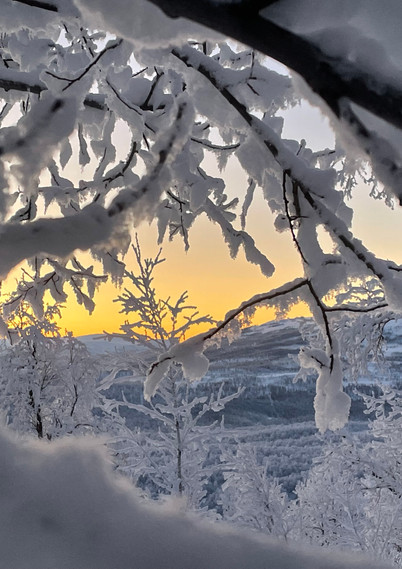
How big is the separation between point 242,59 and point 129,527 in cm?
308

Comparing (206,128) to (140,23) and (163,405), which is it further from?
(163,405)

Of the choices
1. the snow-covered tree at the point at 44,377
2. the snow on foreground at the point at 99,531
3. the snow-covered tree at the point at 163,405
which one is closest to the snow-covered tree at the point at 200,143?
the snow on foreground at the point at 99,531

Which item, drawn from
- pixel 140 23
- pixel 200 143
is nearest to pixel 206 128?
pixel 200 143

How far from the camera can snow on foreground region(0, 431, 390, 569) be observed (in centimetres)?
48

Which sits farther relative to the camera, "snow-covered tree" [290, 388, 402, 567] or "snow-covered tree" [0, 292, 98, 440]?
"snow-covered tree" [0, 292, 98, 440]

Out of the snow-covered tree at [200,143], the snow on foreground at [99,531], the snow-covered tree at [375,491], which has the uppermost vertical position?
the snow-covered tree at [200,143]

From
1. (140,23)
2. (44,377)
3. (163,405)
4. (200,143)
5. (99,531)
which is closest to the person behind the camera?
(99,531)

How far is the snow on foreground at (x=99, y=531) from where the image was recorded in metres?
0.48

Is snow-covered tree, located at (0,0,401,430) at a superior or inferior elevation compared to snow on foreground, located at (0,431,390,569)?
superior

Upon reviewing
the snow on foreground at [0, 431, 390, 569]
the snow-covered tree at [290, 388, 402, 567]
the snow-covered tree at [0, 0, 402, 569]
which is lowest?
the snow-covered tree at [290, 388, 402, 567]

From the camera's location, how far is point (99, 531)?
0.50 m

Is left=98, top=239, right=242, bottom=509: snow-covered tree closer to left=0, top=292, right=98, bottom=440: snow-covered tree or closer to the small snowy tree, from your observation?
the small snowy tree

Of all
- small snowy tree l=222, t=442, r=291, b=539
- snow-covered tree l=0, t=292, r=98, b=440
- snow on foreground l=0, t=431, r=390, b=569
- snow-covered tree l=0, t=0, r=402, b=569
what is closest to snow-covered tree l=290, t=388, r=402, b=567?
small snowy tree l=222, t=442, r=291, b=539

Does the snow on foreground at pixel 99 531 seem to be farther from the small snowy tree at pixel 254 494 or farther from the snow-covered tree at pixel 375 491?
the small snowy tree at pixel 254 494
